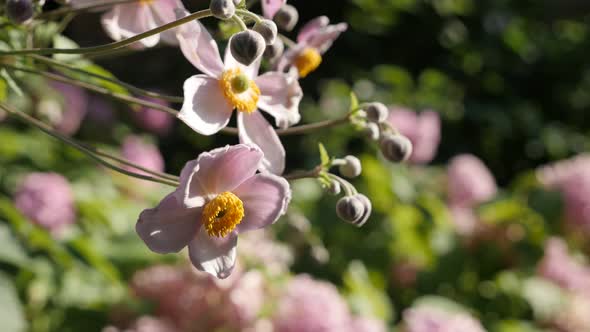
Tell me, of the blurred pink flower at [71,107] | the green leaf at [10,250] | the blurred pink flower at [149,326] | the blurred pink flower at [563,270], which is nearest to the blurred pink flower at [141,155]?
the blurred pink flower at [71,107]

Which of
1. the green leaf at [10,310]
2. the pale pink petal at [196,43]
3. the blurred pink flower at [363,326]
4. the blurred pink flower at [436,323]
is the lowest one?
the blurred pink flower at [436,323]

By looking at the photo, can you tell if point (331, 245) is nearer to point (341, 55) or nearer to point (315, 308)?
point (315, 308)

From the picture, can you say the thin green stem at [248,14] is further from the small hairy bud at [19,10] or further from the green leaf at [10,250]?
the green leaf at [10,250]

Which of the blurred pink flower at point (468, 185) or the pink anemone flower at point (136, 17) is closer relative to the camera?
the pink anemone flower at point (136, 17)

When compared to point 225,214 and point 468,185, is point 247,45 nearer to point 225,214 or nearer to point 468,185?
point 225,214

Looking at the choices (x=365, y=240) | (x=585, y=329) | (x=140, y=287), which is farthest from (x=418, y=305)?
(x=140, y=287)

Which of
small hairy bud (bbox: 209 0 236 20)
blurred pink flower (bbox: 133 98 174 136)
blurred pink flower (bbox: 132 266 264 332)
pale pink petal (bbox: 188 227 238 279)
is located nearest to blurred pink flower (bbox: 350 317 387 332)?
blurred pink flower (bbox: 132 266 264 332)

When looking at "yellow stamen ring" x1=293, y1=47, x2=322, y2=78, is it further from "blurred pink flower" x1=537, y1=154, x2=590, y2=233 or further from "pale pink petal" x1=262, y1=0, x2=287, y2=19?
"blurred pink flower" x1=537, y1=154, x2=590, y2=233
